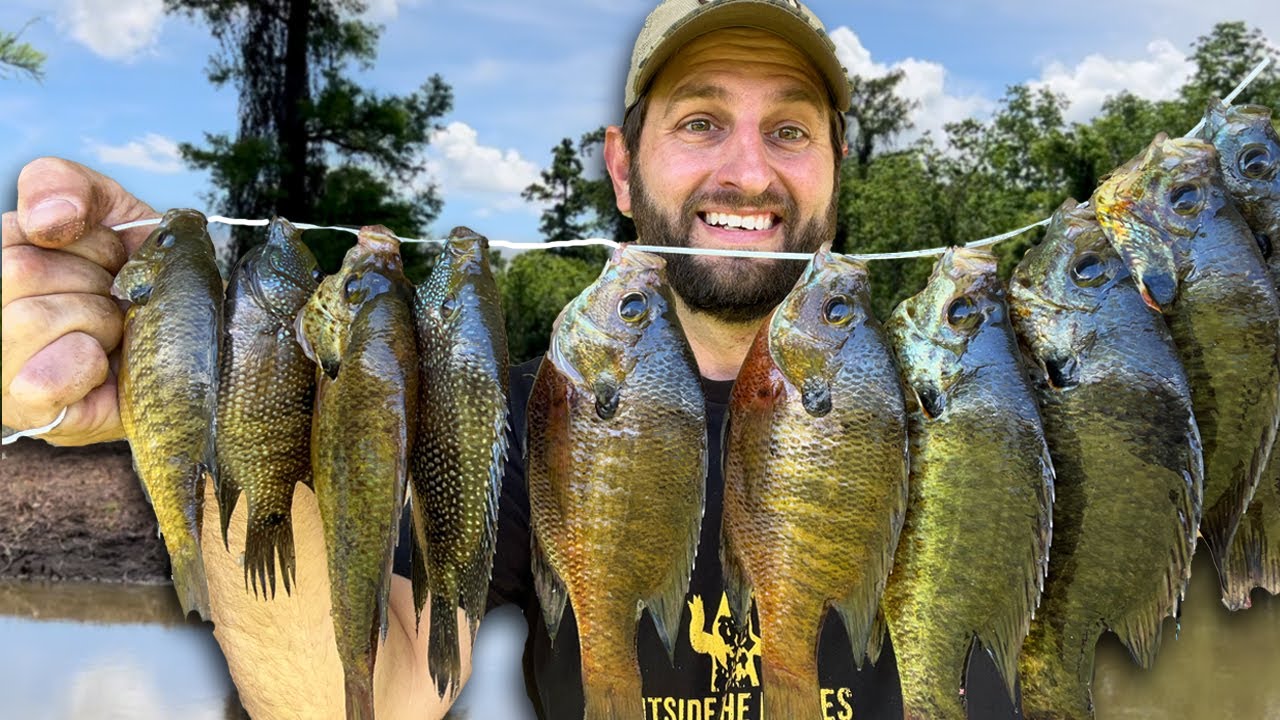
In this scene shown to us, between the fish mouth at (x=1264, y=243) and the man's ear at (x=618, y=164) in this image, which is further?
the man's ear at (x=618, y=164)

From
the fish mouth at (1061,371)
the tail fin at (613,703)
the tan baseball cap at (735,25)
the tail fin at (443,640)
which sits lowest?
the tail fin at (613,703)

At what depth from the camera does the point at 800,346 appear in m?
1.90

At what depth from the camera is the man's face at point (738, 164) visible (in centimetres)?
330

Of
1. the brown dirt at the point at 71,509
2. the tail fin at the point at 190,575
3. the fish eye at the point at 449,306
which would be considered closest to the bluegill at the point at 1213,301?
the fish eye at the point at 449,306

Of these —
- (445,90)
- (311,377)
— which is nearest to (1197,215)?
(311,377)

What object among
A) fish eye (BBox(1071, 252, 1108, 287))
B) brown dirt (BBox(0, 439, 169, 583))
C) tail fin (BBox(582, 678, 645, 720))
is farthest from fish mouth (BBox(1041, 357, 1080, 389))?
brown dirt (BBox(0, 439, 169, 583))

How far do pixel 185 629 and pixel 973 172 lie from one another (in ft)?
91.4

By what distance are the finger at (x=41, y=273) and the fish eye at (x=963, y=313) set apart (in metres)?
1.80

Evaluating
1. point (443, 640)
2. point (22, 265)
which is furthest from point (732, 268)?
point (22, 265)

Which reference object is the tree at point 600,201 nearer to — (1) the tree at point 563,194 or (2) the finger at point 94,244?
(1) the tree at point 563,194

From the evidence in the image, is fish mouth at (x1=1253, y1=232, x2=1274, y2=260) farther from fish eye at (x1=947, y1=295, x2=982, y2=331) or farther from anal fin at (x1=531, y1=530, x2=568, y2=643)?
anal fin at (x1=531, y1=530, x2=568, y2=643)

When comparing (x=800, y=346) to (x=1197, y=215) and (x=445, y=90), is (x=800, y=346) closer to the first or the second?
(x=1197, y=215)

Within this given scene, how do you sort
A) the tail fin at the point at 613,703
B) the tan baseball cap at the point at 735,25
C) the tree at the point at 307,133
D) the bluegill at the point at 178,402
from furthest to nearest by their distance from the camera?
the tree at the point at 307,133, the tan baseball cap at the point at 735,25, the bluegill at the point at 178,402, the tail fin at the point at 613,703

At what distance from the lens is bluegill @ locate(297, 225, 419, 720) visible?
191 cm
